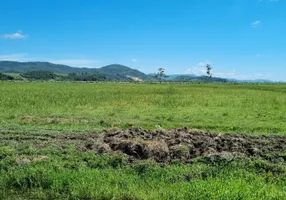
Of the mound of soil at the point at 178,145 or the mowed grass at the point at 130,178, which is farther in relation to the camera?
the mound of soil at the point at 178,145

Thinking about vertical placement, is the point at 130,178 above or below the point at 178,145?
below

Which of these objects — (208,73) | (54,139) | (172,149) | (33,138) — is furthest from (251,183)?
(208,73)

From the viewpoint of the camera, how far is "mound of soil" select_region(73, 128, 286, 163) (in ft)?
33.2

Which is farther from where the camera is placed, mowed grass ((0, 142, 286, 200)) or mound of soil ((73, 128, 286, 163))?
mound of soil ((73, 128, 286, 163))

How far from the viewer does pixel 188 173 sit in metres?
8.12

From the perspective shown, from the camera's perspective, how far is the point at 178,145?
10.8m

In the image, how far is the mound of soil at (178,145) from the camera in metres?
10.1

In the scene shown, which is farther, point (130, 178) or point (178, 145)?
point (178, 145)

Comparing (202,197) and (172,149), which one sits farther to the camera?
(172,149)

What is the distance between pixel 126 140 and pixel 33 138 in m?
4.01

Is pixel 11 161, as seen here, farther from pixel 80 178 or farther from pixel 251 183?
pixel 251 183

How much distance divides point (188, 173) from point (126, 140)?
11.5 feet

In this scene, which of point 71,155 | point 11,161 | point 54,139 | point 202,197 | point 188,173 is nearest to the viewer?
point 202,197

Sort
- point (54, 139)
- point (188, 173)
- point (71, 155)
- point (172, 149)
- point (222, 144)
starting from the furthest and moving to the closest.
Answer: point (54, 139)
point (222, 144)
point (172, 149)
point (71, 155)
point (188, 173)
